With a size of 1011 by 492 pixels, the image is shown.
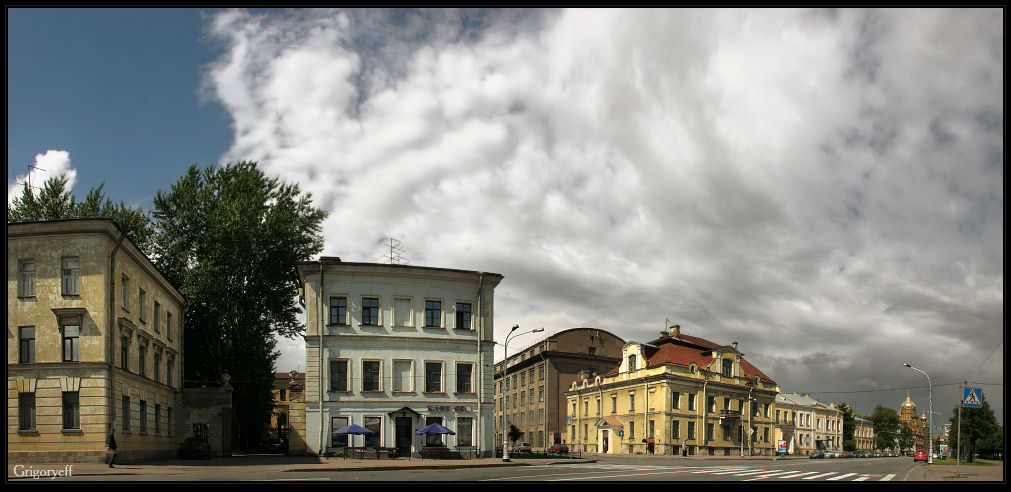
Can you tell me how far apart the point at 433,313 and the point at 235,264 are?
1341 centimetres

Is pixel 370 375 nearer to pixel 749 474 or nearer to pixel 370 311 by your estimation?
pixel 370 311

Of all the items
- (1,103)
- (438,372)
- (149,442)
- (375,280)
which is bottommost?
(149,442)

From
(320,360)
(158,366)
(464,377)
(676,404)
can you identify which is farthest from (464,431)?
(676,404)

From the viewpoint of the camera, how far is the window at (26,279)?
97.2 ft

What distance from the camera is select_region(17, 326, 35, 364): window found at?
1153 inches

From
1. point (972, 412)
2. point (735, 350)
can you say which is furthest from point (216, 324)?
point (972, 412)

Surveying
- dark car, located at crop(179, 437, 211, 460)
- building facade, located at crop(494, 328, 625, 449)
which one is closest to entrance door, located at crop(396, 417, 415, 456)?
dark car, located at crop(179, 437, 211, 460)

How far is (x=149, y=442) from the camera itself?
3581 cm

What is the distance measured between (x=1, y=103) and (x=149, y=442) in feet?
84.1

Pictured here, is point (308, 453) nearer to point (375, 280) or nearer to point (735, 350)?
point (375, 280)

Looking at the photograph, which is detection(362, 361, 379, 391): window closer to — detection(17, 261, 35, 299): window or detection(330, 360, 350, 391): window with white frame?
detection(330, 360, 350, 391): window with white frame

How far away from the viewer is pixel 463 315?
143 feet

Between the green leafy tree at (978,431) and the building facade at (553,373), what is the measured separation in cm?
3874

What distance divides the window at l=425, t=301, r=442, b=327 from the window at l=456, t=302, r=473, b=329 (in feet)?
3.71
